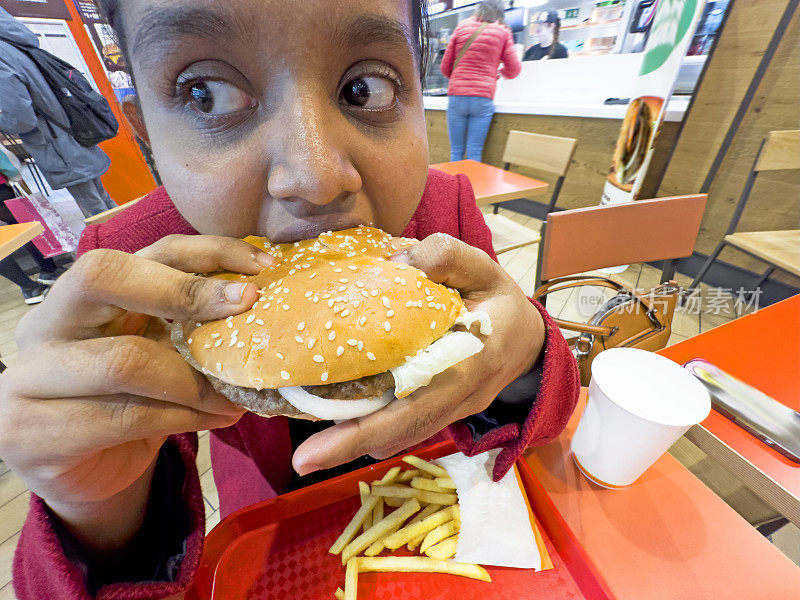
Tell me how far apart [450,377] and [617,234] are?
1.99 meters

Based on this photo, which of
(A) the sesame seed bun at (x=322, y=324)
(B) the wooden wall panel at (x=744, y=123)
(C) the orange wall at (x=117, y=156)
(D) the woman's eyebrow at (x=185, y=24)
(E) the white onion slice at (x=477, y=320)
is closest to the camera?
(D) the woman's eyebrow at (x=185, y=24)

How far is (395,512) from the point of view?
115cm

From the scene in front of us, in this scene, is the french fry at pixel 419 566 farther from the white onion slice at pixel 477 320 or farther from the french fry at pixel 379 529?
the white onion slice at pixel 477 320

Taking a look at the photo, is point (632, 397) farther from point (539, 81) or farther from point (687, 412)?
point (539, 81)

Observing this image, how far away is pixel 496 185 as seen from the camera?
3590mm

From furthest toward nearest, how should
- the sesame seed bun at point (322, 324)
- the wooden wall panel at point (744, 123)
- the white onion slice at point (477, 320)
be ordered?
the wooden wall panel at point (744, 123), the white onion slice at point (477, 320), the sesame seed bun at point (322, 324)

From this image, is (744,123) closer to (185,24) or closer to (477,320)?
Result: (477,320)

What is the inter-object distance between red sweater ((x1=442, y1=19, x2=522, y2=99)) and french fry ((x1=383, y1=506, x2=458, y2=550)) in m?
5.88

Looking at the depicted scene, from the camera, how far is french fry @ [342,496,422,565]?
1.05 metres

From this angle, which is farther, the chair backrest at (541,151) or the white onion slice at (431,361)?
the chair backrest at (541,151)

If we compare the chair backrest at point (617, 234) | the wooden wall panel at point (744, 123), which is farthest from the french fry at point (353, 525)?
the wooden wall panel at point (744, 123)

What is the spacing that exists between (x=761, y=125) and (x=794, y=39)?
Result: 767 mm

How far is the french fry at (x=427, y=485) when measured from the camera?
3.88 ft

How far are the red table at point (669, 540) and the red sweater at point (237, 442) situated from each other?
0.75 feet
